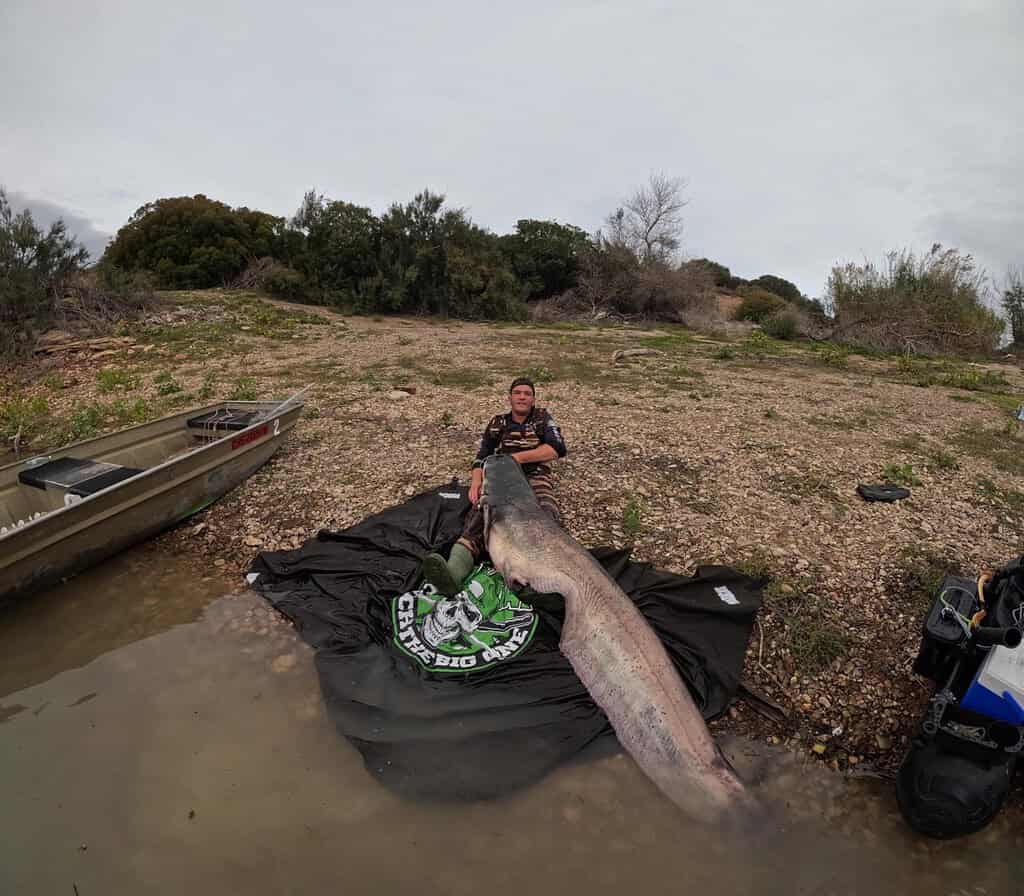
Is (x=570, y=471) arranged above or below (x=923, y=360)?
below

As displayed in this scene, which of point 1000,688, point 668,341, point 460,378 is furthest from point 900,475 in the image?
point 668,341

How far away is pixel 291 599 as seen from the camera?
155 inches

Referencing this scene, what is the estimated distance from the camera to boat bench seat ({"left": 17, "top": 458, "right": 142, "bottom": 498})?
423cm

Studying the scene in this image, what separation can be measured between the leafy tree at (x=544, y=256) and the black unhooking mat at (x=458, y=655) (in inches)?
905

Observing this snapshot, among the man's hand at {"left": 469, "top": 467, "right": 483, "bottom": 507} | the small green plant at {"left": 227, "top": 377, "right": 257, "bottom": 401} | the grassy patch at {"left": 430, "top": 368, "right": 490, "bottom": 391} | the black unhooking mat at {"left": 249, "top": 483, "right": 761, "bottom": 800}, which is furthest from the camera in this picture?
the grassy patch at {"left": 430, "top": 368, "right": 490, "bottom": 391}

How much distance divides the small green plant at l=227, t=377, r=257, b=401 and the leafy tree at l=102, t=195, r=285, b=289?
50.0 feet

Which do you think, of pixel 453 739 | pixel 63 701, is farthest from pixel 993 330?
pixel 63 701

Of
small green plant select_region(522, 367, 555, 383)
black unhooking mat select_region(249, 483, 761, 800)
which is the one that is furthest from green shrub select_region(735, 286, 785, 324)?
black unhooking mat select_region(249, 483, 761, 800)

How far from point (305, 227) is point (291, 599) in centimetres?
2106

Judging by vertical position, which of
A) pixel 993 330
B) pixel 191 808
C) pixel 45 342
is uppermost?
pixel 993 330

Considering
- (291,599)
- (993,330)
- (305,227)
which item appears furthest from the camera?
(305,227)

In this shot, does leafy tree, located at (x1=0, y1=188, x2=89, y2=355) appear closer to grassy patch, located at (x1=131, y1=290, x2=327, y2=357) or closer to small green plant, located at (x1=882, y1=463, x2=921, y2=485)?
grassy patch, located at (x1=131, y1=290, x2=327, y2=357)

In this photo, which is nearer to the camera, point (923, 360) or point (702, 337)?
point (923, 360)

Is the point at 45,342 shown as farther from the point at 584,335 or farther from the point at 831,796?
the point at 831,796
